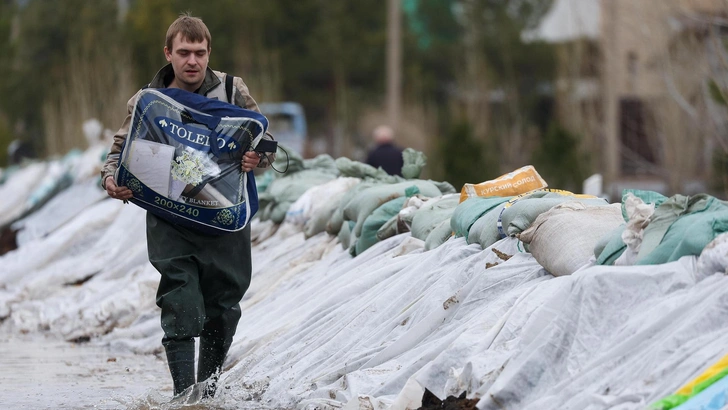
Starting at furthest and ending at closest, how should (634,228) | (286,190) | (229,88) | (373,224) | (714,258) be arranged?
(286,190), (373,224), (229,88), (634,228), (714,258)

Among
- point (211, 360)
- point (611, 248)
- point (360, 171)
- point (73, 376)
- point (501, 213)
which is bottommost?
point (73, 376)

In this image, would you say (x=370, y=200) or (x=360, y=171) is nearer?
(x=370, y=200)

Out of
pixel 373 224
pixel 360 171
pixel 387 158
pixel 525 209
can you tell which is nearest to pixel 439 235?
pixel 525 209

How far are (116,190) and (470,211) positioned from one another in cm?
175

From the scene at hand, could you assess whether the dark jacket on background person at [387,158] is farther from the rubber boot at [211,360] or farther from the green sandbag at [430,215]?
the rubber boot at [211,360]

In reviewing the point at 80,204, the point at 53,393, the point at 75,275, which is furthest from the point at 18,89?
the point at 53,393

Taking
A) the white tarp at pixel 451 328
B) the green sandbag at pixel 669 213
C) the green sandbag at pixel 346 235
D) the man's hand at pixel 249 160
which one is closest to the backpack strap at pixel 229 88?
the man's hand at pixel 249 160

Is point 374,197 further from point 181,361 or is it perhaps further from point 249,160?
point 181,361

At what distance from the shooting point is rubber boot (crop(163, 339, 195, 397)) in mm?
4844

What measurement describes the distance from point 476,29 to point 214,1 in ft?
24.0

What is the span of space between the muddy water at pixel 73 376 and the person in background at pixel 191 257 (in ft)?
1.06

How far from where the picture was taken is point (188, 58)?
4.82 meters

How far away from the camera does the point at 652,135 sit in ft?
65.7

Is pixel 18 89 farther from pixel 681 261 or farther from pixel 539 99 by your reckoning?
pixel 681 261
